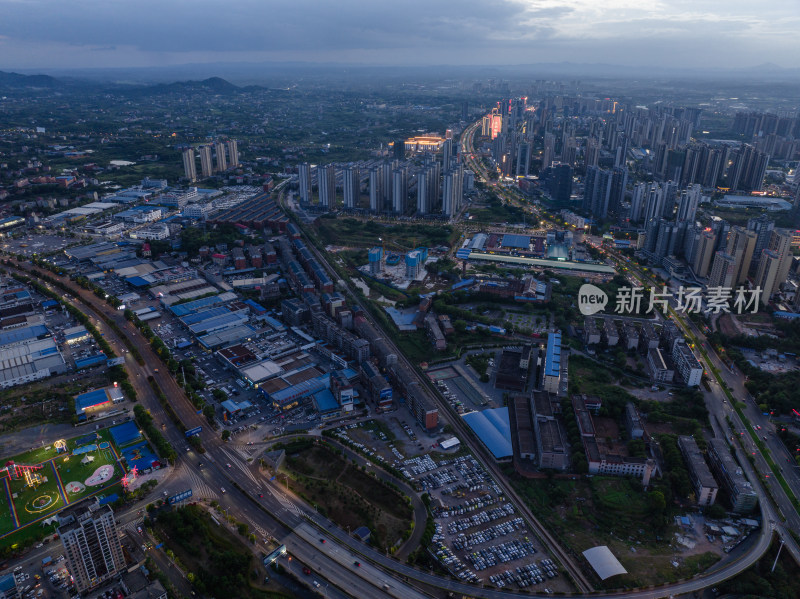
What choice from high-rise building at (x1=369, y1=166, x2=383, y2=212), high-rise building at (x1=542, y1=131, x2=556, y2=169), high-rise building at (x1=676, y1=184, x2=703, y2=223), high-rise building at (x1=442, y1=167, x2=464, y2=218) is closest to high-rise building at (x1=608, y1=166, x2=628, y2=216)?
high-rise building at (x1=676, y1=184, x2=703, y2=223)

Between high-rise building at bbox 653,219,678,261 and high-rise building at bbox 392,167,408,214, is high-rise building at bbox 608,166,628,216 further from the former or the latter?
high-rise building at bbox 392,167,408,214

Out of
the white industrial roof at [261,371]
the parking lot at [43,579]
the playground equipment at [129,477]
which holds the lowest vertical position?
the parking lot at [43,579]

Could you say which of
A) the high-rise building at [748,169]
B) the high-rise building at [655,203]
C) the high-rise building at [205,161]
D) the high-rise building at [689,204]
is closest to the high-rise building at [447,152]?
the high-rise building at [655,203]

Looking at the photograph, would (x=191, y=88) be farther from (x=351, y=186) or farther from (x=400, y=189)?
(x=400, y=189)

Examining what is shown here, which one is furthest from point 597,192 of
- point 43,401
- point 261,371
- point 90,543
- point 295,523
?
point 90,543

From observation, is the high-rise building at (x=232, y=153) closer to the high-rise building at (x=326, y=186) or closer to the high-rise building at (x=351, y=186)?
the high-rise building at (x=326, y=186)

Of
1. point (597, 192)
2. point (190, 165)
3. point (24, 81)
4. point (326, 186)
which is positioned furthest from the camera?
point (24, 81)
